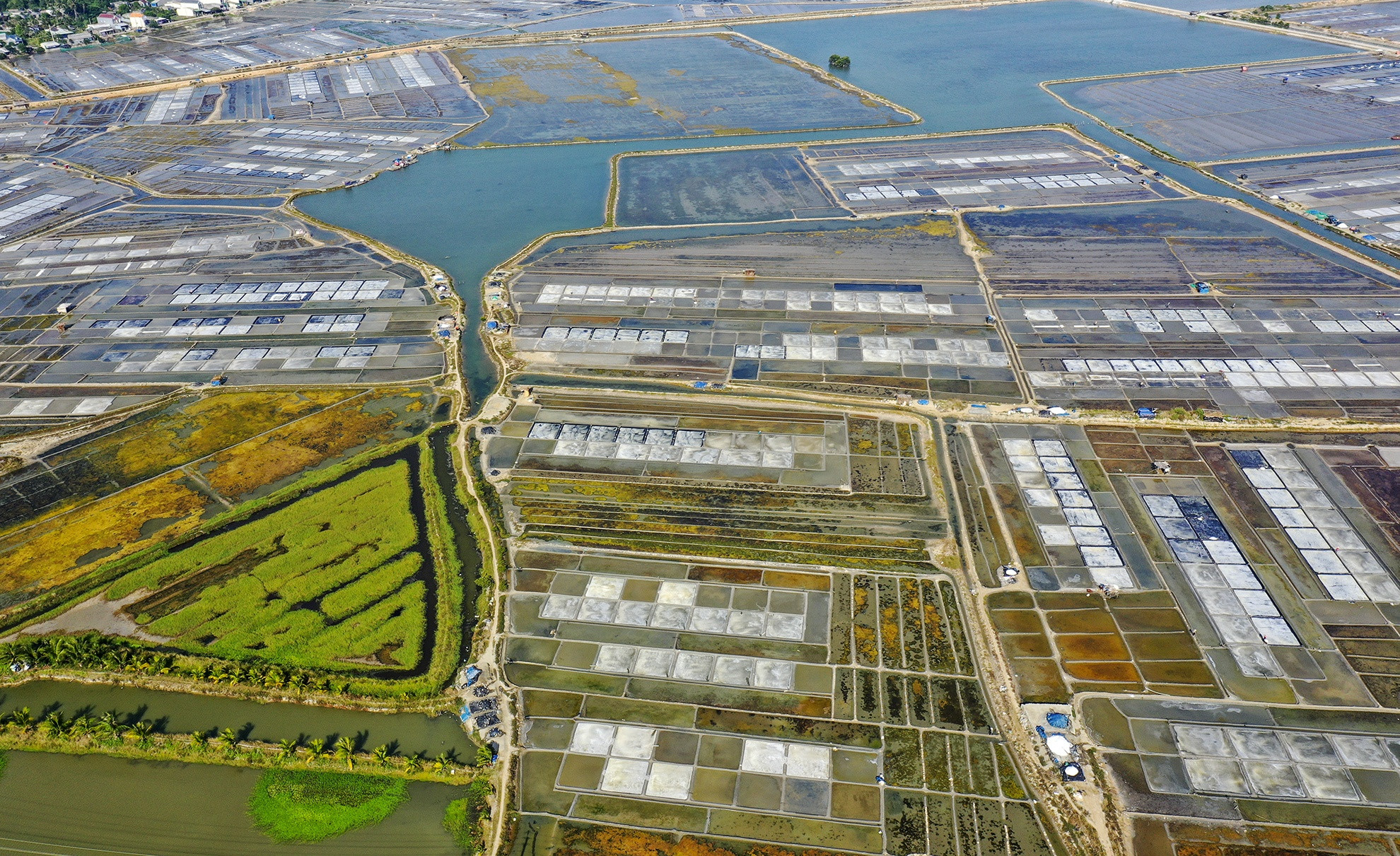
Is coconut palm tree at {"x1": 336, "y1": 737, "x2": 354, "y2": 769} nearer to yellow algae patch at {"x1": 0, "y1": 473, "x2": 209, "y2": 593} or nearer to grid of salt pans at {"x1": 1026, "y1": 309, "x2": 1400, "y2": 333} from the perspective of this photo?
yellow algae patch at {"x1": 0, "y1": 473, "x2": 209, "y2": 593}

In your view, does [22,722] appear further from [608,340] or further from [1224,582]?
[1224,582]

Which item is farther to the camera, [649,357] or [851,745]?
[649,357]

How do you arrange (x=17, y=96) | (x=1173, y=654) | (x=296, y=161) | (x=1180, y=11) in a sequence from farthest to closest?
(x=1180, y=11) → (x=17, y=96) → (x=296, y=161) → (x=1173, y=654)

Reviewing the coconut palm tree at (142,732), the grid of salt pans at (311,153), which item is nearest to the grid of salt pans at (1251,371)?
the coconut palm tree at (142,732)

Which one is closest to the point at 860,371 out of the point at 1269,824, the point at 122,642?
the point at 1269,824

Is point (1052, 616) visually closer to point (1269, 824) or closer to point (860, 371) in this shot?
point (1269, 824)

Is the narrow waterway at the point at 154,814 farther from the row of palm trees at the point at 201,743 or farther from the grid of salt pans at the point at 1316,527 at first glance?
the grid of salt pans at the point at 1316,527
